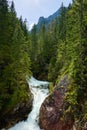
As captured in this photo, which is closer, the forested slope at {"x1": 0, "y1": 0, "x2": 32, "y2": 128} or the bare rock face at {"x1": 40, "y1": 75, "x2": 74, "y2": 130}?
the bare rock face at {"x1": 40, "y1": 75, "x2": 74, "y2": 130}

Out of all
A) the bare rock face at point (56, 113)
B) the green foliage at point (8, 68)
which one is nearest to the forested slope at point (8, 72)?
the green foliage at point (8, 68)

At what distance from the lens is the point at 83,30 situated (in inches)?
1190

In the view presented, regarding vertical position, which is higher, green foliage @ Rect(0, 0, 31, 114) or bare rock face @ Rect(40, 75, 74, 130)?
green foliage @ Rect(0, 0, 31, 114)

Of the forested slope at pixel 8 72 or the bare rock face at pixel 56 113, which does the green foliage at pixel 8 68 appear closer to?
the forested slope at pixel 8 72

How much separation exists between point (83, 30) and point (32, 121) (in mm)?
13424

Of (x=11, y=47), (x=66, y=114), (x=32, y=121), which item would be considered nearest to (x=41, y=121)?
(x=32, y=121)

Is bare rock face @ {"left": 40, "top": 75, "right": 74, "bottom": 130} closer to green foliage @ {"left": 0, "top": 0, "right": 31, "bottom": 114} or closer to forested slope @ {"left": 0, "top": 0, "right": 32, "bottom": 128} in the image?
forested slope @ {"left": 0, "top": 0, "right": 32, "bottom": 128}

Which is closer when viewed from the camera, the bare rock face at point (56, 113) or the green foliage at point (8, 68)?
the bare rock face at point (56, 113)

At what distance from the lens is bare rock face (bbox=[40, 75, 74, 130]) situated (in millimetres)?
28831

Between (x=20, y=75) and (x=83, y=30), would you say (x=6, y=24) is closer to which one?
(x=20, y=75)

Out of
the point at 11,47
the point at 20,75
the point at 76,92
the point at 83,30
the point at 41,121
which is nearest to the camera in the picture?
the point at 76,92

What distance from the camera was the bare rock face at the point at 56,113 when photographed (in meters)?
28.8

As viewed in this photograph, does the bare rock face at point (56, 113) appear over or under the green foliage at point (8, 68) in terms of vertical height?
under

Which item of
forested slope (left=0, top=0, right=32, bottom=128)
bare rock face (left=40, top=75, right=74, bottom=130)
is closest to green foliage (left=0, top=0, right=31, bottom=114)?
forested slope (left=0, top=0, right=32, bottom=128)
